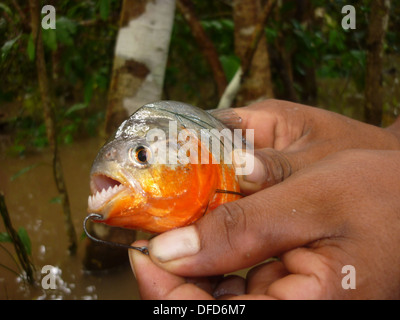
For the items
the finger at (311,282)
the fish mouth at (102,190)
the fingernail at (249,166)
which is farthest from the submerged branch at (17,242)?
the finger at (311,282)

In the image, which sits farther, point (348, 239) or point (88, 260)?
point (88, 260)

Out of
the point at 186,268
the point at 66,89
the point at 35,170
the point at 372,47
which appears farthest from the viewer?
the point at 66,89

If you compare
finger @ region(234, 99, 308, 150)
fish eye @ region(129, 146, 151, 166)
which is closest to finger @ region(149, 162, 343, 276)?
fish eye @ region(129, 146, 151, 166)

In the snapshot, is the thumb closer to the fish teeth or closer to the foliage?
the fish teeth

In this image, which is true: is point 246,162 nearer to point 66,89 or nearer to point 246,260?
point 246,260

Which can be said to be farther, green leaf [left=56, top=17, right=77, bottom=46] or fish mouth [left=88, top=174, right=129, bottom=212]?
green leaf [left=56, top=17, right=77, bottom=46]

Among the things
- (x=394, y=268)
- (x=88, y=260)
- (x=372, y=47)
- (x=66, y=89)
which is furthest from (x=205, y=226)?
(x=66, y=89)

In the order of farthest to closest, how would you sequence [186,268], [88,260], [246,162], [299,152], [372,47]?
[372,47]
[88,260]
[299,152]
[246,162]
[186,268]
